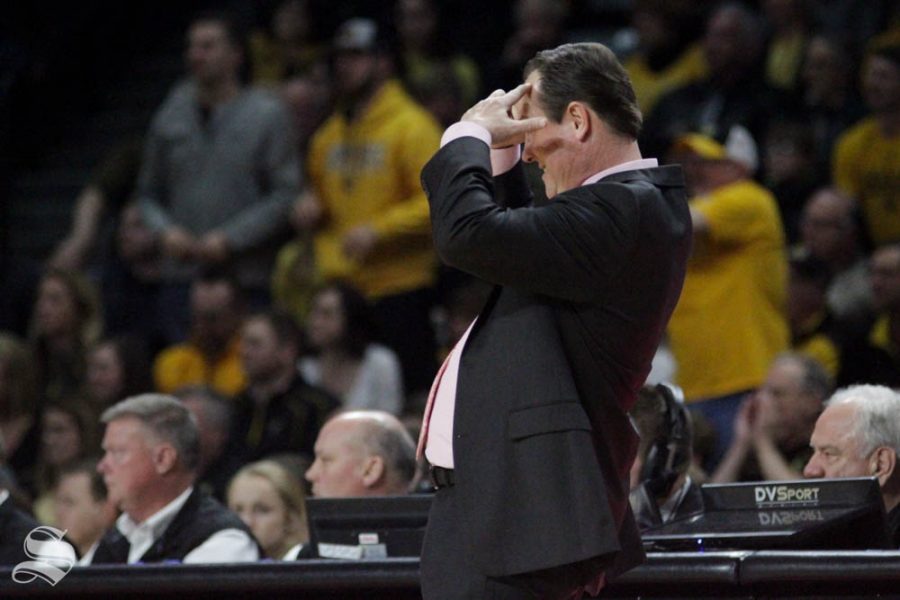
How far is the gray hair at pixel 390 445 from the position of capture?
4.79 meters

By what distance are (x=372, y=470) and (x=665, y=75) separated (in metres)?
3.78

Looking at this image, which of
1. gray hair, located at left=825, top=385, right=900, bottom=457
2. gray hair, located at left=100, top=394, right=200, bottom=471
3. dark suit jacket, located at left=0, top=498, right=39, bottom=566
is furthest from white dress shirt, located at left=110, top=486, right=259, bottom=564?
gray hair, located at left=825, top=385, right=900, bottom=457

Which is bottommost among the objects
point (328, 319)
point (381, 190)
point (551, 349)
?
point (551, 349)

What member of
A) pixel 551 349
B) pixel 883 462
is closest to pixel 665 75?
pixel 883 462

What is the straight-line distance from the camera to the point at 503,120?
302cm

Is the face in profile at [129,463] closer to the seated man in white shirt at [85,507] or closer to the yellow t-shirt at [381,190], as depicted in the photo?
the seated man in white shirt at [85,507]

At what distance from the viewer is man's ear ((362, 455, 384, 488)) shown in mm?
4797

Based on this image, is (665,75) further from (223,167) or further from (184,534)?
(184,534)

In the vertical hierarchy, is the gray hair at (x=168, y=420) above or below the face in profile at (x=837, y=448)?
above

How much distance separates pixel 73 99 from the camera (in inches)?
402

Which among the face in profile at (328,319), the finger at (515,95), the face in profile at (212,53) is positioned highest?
the face in profile at (212,53)

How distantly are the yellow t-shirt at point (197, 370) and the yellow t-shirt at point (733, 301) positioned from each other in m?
2.14

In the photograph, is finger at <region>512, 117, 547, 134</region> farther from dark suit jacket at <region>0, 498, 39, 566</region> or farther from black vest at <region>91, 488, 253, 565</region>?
dark suit jacket at <region>0, 498, 39, 566</region>

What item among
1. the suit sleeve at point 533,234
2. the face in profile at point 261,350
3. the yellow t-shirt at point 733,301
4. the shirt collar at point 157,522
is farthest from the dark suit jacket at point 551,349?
the face in profile at point 261,350
